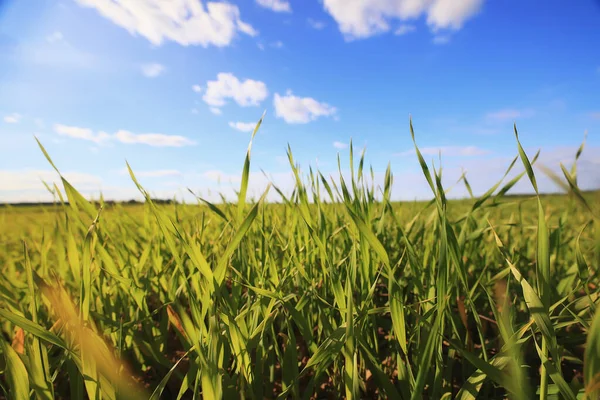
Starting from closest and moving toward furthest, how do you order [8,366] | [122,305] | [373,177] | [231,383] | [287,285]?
[8,366]
[231,383]
[287,285]
[122,305]
[373,177]

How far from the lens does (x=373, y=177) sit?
4.06 ft

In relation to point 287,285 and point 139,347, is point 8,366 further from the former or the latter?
point 287,285

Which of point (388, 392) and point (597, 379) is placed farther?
point (388, 392)

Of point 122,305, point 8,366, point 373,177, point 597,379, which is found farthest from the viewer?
point 373,177

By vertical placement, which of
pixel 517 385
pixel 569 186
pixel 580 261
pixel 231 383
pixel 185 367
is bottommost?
pixel 185 367

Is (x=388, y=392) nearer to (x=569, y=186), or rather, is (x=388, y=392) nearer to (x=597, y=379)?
(x=597, y=379)

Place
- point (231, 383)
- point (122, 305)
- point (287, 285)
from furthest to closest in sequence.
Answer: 1. point (122, 305)
2. point (287, 285)
3. point (231, 383)

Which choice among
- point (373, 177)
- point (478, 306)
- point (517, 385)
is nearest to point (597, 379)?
point (517, 385)

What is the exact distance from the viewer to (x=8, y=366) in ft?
1.78

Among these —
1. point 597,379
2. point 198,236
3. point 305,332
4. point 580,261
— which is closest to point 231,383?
point 305,332

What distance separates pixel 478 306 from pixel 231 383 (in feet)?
2.81

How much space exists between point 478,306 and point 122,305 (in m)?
1.15

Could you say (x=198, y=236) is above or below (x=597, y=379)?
above

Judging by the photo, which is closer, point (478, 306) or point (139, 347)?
point (139, 347)
